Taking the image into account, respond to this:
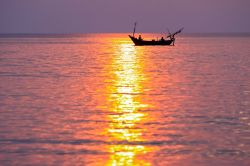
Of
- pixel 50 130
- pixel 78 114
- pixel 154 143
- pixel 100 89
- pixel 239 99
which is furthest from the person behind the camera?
pixel 100 89

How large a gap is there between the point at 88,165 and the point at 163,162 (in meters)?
Result: 2.19

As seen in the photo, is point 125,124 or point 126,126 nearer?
point 126,126

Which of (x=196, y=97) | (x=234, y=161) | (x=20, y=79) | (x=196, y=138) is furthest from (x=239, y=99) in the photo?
(x=20, y=79)

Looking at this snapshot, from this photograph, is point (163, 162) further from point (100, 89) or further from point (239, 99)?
point (100, 89)

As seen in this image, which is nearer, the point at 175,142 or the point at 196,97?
the point at 175,142

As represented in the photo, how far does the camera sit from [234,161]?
714 inches

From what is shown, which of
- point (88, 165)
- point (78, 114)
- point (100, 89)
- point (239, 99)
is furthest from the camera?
point (100, 89)

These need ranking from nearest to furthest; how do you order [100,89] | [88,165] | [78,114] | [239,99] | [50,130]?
[88,165]
[50,130]
[78,114]
[239,99]
[100,89]

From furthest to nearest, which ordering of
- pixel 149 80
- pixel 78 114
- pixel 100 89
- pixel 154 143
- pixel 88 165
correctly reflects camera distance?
pixel 149 80 → pixel 100 89 → pixel 78 114 → pixel 154 143 → pixel 88 165

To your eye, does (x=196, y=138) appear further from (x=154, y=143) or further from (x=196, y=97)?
(x=196, y=97)

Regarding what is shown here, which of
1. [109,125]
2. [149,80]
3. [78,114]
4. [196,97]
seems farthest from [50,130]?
[149,80]

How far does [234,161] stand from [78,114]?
34.9 feet

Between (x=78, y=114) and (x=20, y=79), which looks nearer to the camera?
(x=78, y=114)

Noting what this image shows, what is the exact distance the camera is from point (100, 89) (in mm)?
39031
